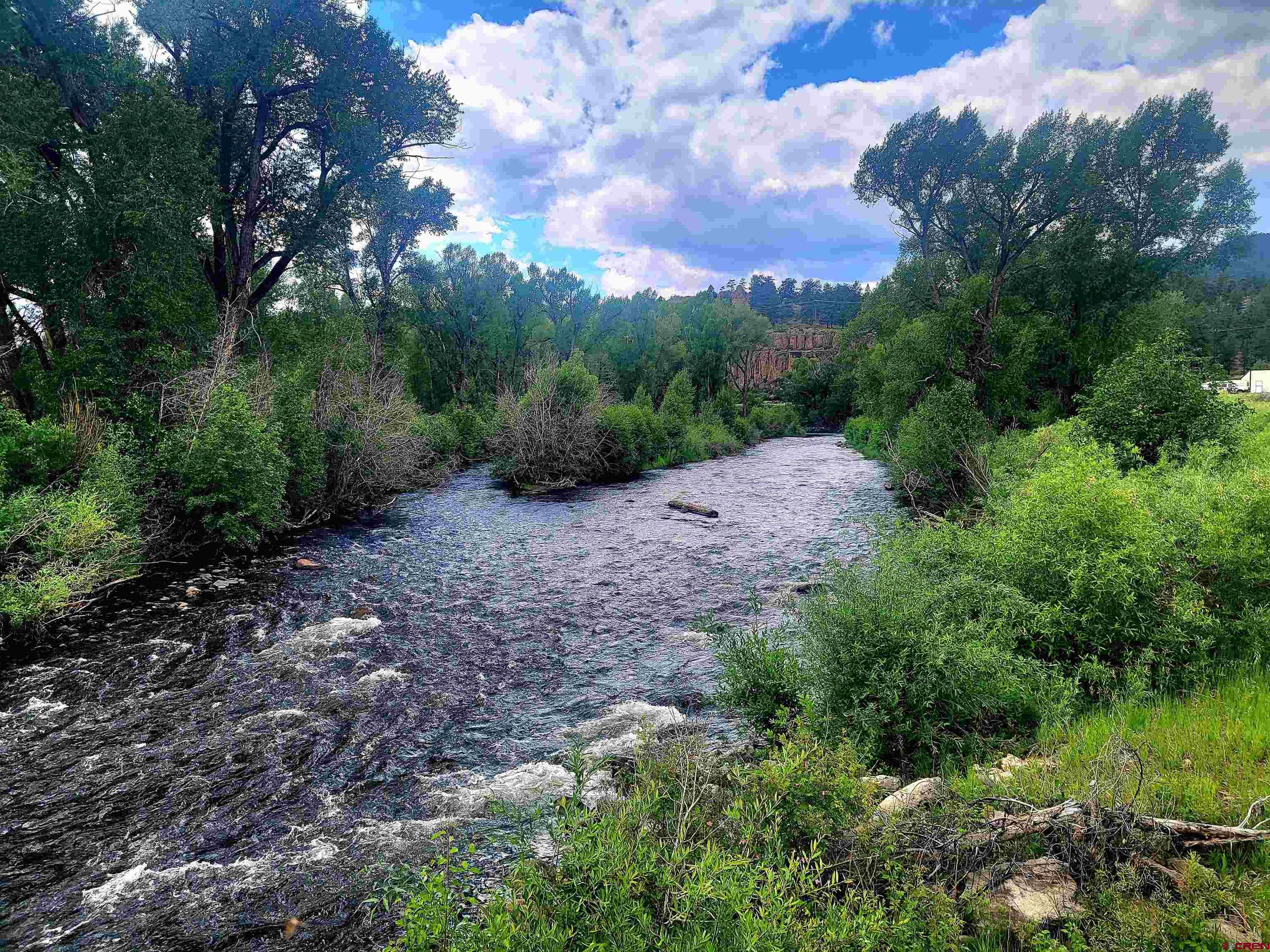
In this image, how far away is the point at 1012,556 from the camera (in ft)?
27.4

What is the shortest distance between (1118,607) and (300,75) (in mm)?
30302

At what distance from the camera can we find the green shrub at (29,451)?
37.1 ft

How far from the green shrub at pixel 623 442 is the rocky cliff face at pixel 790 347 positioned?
240 ft

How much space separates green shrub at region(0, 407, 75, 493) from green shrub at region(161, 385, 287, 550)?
8.78ft

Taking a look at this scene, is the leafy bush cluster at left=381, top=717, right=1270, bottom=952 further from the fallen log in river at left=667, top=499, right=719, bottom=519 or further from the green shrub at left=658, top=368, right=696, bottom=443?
the green shrub at left=658, top=368, right=696, bottom=443

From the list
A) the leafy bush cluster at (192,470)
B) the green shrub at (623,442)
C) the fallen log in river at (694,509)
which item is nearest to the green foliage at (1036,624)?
the leafy bush cluster at (192,470)

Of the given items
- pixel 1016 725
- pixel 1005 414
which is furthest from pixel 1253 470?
pixel 1005 414

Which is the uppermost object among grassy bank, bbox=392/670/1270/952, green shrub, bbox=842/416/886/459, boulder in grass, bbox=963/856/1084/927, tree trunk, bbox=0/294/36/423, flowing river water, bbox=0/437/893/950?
tree trunk, bbox=0/294/36/423

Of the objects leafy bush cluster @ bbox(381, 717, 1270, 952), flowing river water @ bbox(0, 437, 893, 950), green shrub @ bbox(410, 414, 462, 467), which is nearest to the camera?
leafy bush cluster @ bbox(381, 717, 1270, 952)

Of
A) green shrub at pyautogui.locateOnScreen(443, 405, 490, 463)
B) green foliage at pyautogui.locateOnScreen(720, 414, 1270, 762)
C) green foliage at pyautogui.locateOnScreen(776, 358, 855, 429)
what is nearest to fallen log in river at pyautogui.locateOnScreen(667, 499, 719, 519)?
green foliage at pyautogui.locateOnScreen(720, 414, 1270, 762)

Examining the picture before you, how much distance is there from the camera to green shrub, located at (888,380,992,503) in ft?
82.8

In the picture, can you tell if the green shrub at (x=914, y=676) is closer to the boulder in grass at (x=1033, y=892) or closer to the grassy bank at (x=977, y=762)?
the grassy bank at (x=977, y=762)

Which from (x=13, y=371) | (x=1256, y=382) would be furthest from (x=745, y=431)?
(x=1256, y=382)

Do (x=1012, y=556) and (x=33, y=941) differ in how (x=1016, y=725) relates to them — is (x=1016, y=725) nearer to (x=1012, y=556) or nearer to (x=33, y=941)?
(x=1012, y=556)
